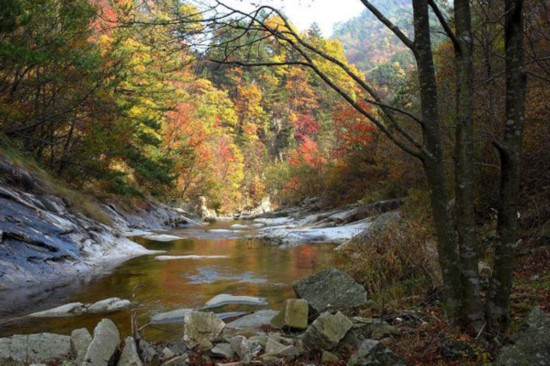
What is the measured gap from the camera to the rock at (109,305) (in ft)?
21.3

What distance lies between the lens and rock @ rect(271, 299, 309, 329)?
5.02 metres

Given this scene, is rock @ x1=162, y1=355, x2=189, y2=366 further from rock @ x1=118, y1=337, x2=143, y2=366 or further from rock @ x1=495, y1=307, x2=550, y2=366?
rock @ x1=495, y1=307, x2=550, y2=366

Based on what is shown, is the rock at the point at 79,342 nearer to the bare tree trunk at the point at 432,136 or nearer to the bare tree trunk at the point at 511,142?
the bare tree trunk at the point at 432,136

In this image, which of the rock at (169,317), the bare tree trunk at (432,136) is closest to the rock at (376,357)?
the bare tree trunk at (432,136)

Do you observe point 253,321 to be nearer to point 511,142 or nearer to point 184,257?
point 511,142

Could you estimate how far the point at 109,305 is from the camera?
668 centimetres

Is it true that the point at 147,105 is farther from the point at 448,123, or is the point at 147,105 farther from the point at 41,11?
the point at 448,123

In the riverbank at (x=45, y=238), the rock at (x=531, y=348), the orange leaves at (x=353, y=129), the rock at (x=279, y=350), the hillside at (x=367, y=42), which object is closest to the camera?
the rock at (x=531, y=348)

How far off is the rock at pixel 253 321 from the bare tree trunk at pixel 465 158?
300 centimetres

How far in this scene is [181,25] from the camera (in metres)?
3.60

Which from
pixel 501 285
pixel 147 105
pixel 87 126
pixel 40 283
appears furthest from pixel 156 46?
pixel 147 105

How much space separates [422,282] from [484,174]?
491 cm

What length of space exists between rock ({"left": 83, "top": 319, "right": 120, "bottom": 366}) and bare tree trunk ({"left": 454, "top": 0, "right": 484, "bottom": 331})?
2708 mm

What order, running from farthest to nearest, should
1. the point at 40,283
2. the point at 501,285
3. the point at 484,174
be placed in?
1. the point at 484,174
2. the point at 40,283
3. the point at 501,285
